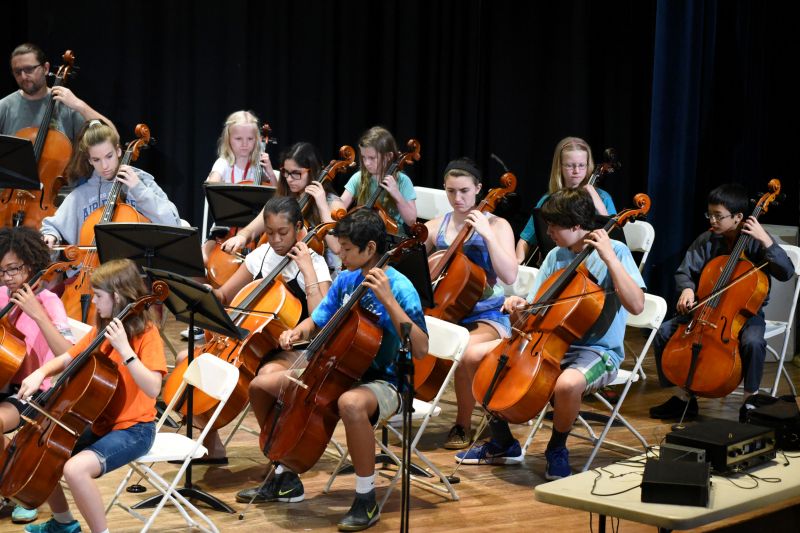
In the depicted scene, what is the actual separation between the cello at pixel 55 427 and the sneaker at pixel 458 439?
1770 millimetres

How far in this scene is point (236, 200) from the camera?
5465 mm

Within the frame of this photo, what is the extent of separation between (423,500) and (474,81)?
13.8ft

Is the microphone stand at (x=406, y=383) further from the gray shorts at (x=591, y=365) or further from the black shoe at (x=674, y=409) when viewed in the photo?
the black shoe at (x=674, y=409)

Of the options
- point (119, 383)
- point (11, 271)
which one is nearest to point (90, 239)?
point (11, 271)

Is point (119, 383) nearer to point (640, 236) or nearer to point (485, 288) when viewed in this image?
point (485, 288)

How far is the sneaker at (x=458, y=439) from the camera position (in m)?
5.03

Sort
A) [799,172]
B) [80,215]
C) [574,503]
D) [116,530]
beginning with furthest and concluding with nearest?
[799,172], [80,215], [116,530], [574,503]

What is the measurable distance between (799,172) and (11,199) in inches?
173

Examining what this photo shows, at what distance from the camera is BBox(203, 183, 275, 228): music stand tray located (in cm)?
543

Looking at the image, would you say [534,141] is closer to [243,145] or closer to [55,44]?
[243,145]

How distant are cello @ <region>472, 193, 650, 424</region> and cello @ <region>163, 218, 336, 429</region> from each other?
0.81 m

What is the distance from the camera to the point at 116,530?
3.99 m

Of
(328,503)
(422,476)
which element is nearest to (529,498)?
(422,476)

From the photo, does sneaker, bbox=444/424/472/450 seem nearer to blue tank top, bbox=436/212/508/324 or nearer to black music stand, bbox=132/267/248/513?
blue tank top, bbox=436/212/508/324
